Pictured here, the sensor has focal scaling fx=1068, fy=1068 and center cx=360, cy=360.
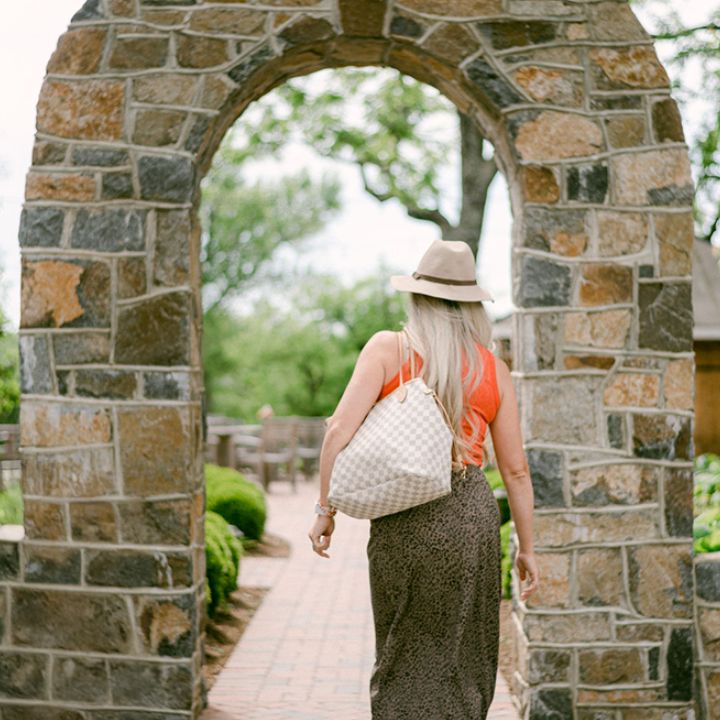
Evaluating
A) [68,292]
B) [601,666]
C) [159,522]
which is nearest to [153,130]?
[68,292]

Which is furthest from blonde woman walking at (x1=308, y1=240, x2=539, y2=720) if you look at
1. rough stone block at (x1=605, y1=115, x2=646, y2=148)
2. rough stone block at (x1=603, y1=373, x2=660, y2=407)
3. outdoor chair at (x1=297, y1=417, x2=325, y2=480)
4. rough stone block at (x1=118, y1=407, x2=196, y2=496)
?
outdoor chair at (x1=297, y1=417, x2=325, y2=480)

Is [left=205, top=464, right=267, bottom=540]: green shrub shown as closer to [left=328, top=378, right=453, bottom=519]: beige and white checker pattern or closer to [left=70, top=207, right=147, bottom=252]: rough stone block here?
[left=70, top=207, right=147, bottom=252]: rough stone block

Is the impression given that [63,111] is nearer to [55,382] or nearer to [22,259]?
[22,259]

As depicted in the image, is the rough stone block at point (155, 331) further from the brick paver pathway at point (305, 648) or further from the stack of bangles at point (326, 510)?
the brick paver pathway at point (305, 648)

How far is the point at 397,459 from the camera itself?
9.98ft

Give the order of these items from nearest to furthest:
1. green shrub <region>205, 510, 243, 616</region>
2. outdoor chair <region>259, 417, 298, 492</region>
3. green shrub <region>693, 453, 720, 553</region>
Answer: green shrub <region>693, 453, 720, 553</region>, green shrub <region>205, 510, 243, 616</region>, outdoor chair <region>259, 417, 298, 492</region>

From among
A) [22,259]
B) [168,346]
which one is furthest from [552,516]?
[22,259]

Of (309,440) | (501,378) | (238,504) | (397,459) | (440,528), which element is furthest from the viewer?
(309,440)

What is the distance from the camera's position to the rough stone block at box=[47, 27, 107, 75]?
4.46 meters

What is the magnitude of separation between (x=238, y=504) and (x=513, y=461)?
20.4 ft

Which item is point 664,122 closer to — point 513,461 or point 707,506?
point 513,461

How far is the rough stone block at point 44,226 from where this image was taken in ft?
14.7

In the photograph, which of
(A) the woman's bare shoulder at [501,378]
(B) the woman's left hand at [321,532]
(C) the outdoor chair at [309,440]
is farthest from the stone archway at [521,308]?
(C) the outdoor chair at [309,440]

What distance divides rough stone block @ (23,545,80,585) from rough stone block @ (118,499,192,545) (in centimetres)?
26
